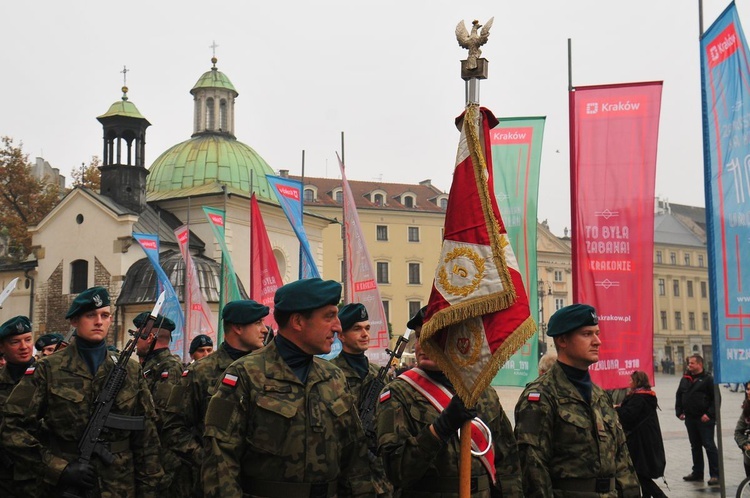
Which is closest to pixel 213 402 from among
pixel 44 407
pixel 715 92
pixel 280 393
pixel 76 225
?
pixel 280 393

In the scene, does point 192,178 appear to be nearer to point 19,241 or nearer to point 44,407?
point 19,241

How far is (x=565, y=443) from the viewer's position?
5715mm

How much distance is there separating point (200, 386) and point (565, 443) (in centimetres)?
296

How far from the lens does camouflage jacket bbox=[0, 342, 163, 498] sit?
6016 millimetres

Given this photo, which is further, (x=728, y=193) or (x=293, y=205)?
(x=293, y=205)

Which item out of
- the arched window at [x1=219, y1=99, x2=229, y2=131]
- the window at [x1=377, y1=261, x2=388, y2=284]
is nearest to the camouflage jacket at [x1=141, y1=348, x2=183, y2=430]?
the arched window at [x1=219, y1=99, x2=229, y2=131]

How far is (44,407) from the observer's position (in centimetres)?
621

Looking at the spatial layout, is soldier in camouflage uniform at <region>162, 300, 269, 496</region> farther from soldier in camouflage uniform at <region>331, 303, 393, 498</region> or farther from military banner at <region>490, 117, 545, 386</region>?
military banner at <region>490, 117, 545, 386</region>

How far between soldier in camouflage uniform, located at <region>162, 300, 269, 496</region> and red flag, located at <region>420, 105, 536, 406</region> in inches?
101

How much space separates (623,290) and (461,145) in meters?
5.01

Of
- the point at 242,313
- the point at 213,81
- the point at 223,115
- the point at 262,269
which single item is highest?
the point at 213,81

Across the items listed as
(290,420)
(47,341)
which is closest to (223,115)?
(47,341)

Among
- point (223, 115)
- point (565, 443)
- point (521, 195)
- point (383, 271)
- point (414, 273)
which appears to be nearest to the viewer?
point (565, 443)

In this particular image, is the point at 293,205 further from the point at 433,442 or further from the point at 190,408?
the point at 433,442
